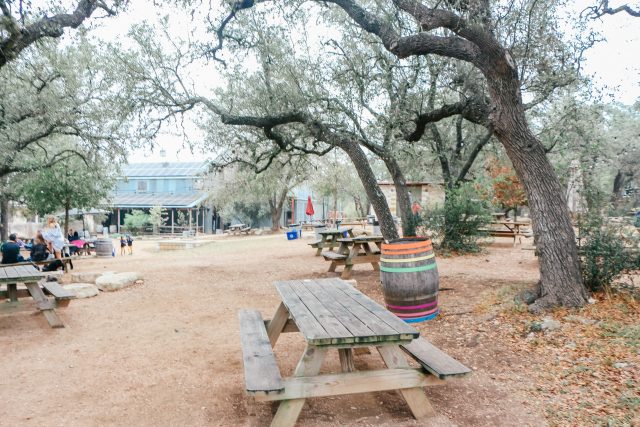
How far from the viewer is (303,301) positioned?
3.96m

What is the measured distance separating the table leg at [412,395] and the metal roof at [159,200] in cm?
3042

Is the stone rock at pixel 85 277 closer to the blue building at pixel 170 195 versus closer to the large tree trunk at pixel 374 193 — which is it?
the large tree trunk at pixel 374 193

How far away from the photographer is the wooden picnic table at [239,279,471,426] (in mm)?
2893

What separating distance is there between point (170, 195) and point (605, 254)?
109 ft

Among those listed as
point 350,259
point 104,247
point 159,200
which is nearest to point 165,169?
point 159,200

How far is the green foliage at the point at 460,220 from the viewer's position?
12125mm

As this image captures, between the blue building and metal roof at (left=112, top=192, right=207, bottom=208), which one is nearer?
metal roof at (left=112, top=192, right=207, bottom=208)

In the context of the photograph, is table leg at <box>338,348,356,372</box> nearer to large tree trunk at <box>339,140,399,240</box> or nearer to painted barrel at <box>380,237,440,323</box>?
painted barrel at <box>380,237,440,323</box>

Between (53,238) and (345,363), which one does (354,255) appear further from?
(53,238)

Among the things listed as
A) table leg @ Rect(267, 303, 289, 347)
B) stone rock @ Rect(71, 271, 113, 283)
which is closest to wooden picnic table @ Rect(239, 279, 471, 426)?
table leg @ Rect(267, 303, 289, 347)

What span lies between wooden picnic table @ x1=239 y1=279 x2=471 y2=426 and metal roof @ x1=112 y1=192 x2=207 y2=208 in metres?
30.0

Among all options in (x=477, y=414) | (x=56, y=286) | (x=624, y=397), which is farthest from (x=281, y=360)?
(x=56, y=286)

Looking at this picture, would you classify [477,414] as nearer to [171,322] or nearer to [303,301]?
[303,301]

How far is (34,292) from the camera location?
5984 mm
